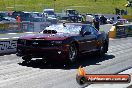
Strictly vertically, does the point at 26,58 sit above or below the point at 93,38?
below

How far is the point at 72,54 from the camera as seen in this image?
46.9 ft

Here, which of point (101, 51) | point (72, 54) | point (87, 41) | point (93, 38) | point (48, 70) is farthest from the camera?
point (101, 51)

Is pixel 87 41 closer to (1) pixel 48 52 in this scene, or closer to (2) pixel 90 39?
(2) pixel 90 39

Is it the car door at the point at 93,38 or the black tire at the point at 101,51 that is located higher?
the car door at the point at 93,38

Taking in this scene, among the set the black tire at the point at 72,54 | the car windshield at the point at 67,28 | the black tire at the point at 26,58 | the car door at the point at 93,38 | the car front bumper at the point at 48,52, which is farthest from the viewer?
the car door at the point at 93,38

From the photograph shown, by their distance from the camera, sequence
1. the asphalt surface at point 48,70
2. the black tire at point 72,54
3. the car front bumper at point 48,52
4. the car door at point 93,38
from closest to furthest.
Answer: the asphalt surface at point 48,70
the car front bumper at point 48,52
the black tire at point 72,54
the car door at point 93,38

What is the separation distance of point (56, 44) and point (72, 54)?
958mm

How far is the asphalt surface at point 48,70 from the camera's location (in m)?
10.0

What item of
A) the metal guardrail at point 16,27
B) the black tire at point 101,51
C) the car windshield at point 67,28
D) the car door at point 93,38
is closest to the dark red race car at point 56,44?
the car windshield at point 67,28

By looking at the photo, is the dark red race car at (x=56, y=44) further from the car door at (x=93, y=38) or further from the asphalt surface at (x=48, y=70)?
the car door at (x=93, y=38)

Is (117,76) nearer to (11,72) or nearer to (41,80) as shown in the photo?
(41,80)

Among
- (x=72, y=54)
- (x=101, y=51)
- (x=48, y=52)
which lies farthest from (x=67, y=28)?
(x=101, y=51)

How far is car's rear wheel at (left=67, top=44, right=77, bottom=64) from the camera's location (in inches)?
552

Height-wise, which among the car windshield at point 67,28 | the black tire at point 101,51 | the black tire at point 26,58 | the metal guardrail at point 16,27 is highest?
the car windshield at point 67,28
